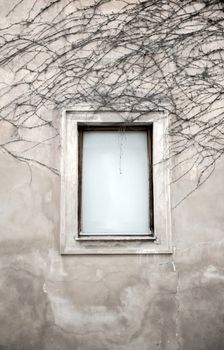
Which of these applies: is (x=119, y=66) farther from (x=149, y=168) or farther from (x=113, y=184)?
(x=113, y=184)

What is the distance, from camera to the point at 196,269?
4.72 m

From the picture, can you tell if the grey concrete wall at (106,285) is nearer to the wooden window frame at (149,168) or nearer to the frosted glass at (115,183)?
the wooden window frame at (149,168)

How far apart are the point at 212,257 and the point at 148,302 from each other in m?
0.72

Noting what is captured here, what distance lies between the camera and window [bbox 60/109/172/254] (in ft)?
15.6

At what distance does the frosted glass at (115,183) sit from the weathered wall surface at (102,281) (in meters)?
0.30

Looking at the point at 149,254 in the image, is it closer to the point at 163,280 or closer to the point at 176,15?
the point at 163,280

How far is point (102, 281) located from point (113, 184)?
938mm

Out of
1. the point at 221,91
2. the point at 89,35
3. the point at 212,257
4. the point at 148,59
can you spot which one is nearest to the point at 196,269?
the point at 212,257

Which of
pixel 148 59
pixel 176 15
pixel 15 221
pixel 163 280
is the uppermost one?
pixel 176 15

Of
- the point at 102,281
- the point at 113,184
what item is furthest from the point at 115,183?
the point at 102,281

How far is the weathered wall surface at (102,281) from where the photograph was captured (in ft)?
15.1

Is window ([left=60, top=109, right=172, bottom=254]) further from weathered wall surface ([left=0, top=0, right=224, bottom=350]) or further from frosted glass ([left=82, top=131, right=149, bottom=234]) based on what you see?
weathered wall surface ([left=0, top=0, right=224, bottom=350])

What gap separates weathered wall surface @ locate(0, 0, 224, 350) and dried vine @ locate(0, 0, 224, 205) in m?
0.27

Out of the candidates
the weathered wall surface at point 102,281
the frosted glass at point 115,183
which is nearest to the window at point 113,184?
the frosted glass at point 115,183
